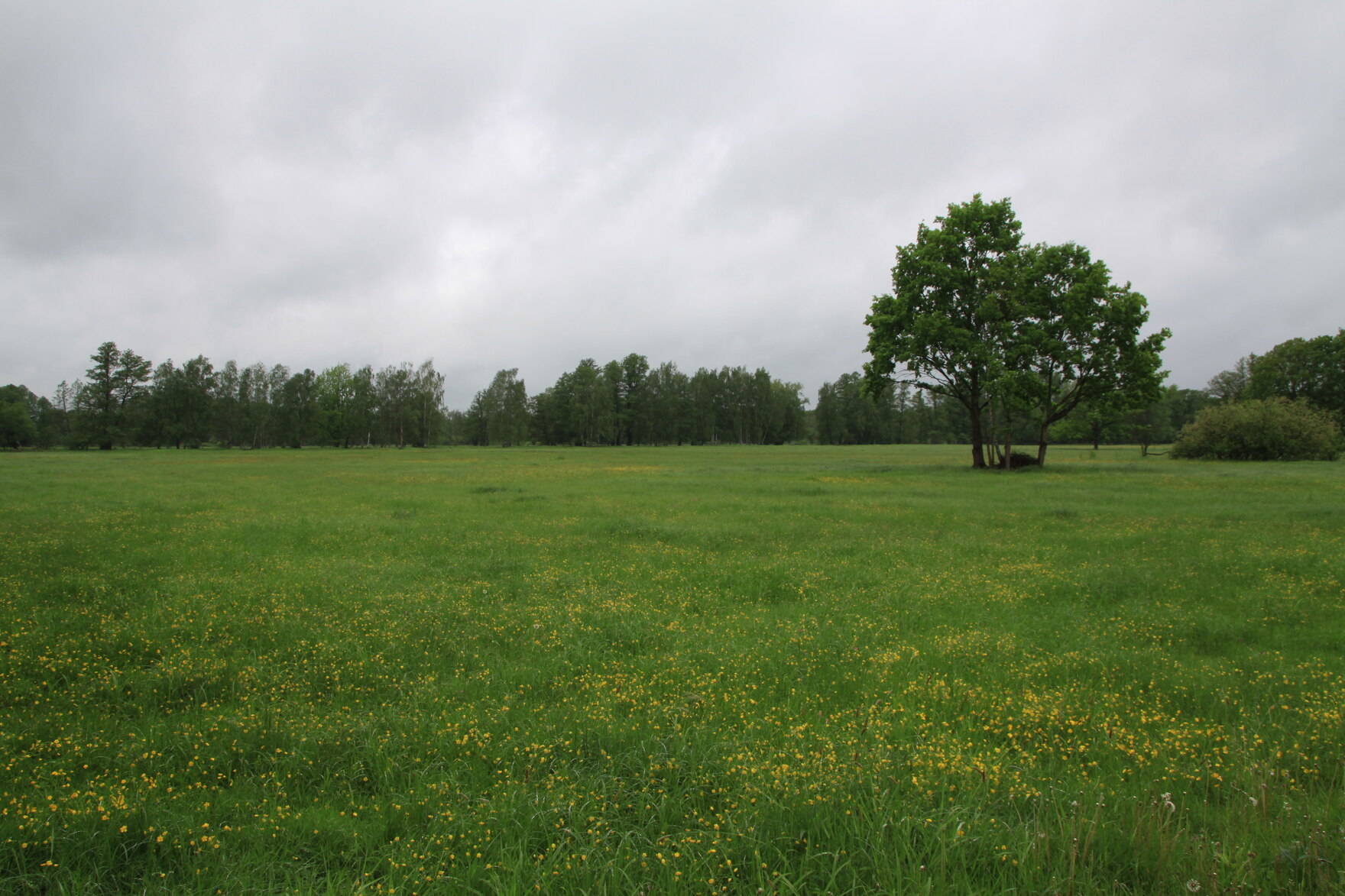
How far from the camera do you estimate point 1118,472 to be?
122ft

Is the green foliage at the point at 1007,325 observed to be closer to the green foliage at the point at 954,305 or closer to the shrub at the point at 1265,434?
the green foliage at the point at 954,305

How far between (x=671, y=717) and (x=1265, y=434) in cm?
6505

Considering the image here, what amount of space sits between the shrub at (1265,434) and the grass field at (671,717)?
154 feet

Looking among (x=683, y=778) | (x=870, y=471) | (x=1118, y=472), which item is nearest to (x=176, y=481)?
(x=683, y=778)

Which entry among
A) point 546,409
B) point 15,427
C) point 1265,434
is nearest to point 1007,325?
point 1265,434

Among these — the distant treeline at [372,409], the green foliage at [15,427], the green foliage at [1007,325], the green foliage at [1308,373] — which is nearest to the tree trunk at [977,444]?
the green foliage at [1007,325]

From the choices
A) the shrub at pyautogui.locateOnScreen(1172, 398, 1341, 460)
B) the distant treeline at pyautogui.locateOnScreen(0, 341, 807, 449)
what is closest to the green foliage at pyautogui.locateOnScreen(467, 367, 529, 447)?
the distant treeline at pyautogui.locateOnScreen(0, 341, 807, 449)

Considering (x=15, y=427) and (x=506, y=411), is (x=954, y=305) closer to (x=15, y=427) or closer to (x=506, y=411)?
(x=506, y=411)

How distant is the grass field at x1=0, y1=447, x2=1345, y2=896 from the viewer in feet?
13.1

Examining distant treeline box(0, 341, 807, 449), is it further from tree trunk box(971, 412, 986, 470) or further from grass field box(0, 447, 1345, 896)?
grass field box(0, 447, 1345, 896)

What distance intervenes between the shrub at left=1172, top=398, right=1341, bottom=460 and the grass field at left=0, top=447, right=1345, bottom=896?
154 feet

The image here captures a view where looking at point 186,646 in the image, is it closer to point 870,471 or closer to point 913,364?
point 870,471

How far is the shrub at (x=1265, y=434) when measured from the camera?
48344mm

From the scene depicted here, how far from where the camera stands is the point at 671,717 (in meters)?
6.11
